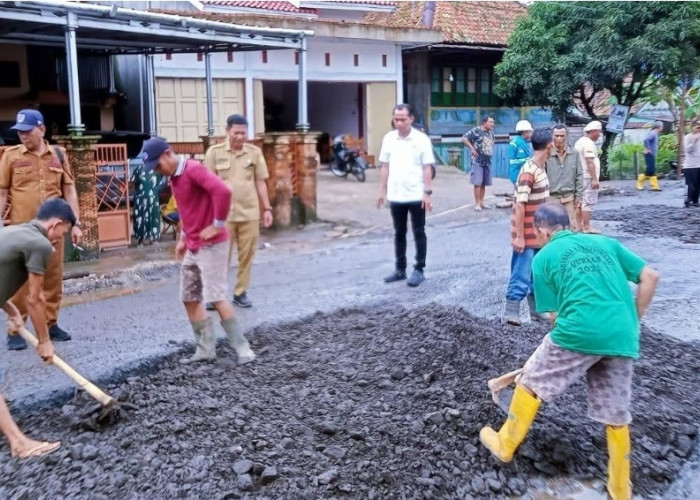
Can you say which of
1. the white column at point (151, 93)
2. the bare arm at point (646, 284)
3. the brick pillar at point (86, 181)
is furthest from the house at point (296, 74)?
the bare arm at point (646, 284)

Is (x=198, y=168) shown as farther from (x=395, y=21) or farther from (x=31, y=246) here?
(x=395, y=21)

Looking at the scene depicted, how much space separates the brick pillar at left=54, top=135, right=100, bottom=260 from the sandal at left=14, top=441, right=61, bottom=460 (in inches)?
247

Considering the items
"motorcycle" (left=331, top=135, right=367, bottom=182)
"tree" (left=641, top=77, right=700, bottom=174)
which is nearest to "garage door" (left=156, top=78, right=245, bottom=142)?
"motorcycle" (left=331, top=135, right=367, bottom=182)

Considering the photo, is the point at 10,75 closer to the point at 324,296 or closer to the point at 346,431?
the point at 324,296

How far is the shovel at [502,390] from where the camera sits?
14.8 feet

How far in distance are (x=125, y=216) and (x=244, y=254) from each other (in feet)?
13.8

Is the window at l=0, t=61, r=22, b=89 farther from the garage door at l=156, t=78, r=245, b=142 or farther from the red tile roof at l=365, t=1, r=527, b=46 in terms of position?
the red tile roof at l=365, t=1, r=527, b=46

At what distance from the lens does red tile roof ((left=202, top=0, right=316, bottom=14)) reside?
62.9 ft

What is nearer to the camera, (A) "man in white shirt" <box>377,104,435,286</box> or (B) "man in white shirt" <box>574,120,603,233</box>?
(A) "man in white shirt" <box>377,104,435,286</box>

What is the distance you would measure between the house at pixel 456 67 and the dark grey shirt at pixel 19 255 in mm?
18675

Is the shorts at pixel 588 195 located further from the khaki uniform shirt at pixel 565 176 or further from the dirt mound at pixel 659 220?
the khaki uniform shirt at pixel 565 176

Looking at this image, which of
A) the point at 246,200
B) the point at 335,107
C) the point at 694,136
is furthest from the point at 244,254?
the point at 335,107

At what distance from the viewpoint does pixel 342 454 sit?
422 centimetres

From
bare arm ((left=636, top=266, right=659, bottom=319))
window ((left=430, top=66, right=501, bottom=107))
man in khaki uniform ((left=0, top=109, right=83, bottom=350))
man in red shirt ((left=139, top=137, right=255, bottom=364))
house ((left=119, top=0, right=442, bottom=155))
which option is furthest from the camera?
window ((left=430, top=66, right=501, bottom=107))
